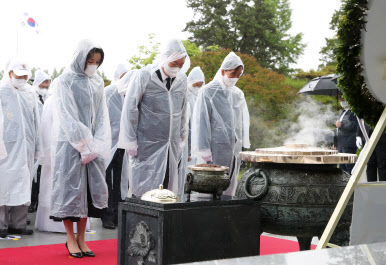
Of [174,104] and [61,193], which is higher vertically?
[174,104]

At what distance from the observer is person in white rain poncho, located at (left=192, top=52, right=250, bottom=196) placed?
5.88 metres

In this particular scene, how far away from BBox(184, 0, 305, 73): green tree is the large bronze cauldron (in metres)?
20.4

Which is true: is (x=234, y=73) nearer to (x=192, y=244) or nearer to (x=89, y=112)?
(x=89, y=112)

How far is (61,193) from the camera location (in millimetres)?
4406

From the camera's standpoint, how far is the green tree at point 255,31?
23.9 m

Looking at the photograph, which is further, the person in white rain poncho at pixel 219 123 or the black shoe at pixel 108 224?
the black shoe at pixel 108 224

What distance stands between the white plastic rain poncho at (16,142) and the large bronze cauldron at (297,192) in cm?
286

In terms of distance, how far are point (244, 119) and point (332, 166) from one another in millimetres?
3006

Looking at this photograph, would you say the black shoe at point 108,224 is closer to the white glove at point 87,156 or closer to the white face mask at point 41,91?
the white glove at point 87,156

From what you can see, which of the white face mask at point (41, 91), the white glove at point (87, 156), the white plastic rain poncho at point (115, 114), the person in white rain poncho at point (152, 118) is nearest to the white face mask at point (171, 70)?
the person in white rain poncho at point (152, 118)

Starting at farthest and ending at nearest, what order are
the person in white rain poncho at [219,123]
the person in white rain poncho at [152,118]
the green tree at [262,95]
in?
the green tree at [262,95]
the person in white rain poncho at [219,123]
the person in white rain poncho at [152,118]

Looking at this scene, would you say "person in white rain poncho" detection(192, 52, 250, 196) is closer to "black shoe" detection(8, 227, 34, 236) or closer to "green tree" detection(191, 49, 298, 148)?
"black shoe" detection(8, 227, 34, 236)

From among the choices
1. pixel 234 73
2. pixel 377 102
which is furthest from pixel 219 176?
pixel 234 73

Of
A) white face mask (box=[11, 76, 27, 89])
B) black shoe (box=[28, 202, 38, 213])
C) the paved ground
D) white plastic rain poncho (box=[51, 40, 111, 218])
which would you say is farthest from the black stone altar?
black shoe (box=[28, 202, 38, 213])
